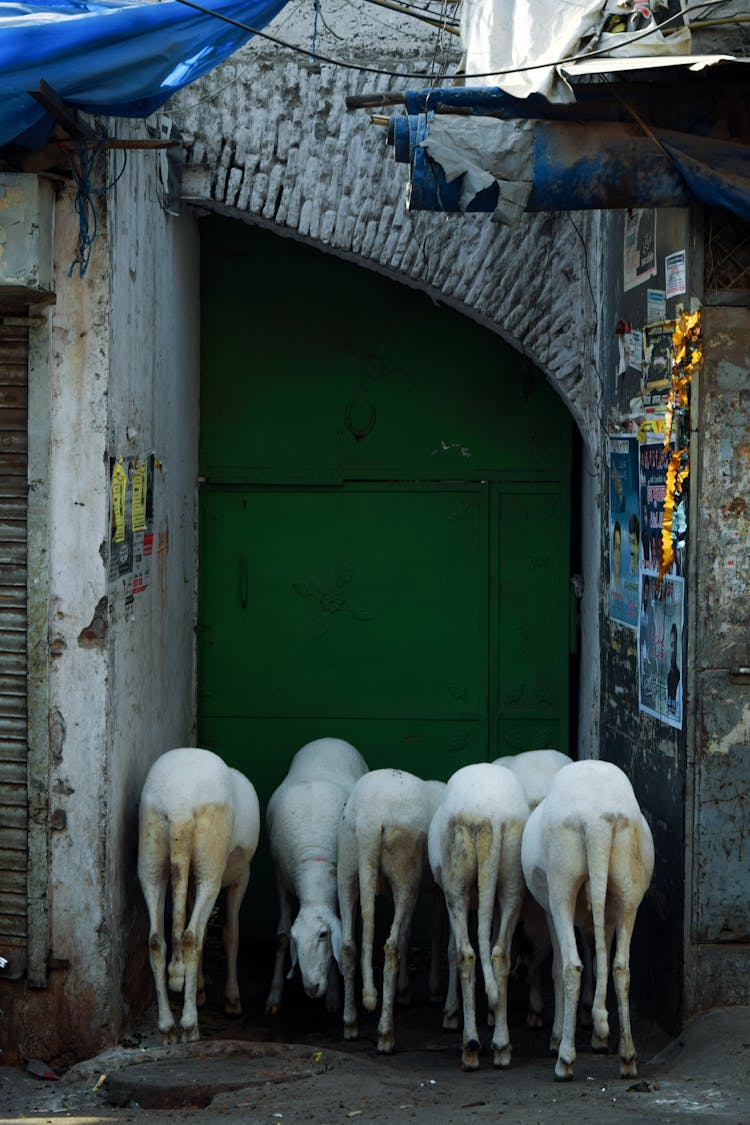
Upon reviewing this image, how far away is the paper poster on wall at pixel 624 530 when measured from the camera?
20.3ft

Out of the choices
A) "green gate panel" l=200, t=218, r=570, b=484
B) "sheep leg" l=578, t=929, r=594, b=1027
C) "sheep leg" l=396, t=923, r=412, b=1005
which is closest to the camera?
"sheep leg" l=578, t=929, r=594, b=1027

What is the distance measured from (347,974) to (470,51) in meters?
3.88

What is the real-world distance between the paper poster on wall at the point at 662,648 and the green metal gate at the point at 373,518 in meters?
1.68

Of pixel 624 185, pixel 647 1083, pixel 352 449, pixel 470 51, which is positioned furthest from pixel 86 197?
pixel 647 1083

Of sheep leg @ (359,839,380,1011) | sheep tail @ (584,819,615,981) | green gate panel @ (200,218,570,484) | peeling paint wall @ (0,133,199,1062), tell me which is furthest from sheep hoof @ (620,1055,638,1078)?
green gate panel @ (200,218,570,484)

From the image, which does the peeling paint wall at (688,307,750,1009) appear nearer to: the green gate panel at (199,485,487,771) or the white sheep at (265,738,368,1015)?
the white sheep at (265,738,368,1015)

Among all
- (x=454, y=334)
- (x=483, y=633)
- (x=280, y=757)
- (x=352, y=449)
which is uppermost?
(x=454, y=334)

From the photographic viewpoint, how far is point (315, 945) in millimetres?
6047

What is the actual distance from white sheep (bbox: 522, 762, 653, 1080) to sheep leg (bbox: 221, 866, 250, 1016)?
169 centimetres

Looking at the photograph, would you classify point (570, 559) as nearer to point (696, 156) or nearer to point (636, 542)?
point (636, 542)

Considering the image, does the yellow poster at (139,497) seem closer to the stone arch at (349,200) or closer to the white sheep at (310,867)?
the white sheep at (310,867)

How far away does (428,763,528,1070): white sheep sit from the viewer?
5.60m

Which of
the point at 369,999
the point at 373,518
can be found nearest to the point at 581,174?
the point at 373,518

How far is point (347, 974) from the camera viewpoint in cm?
604
